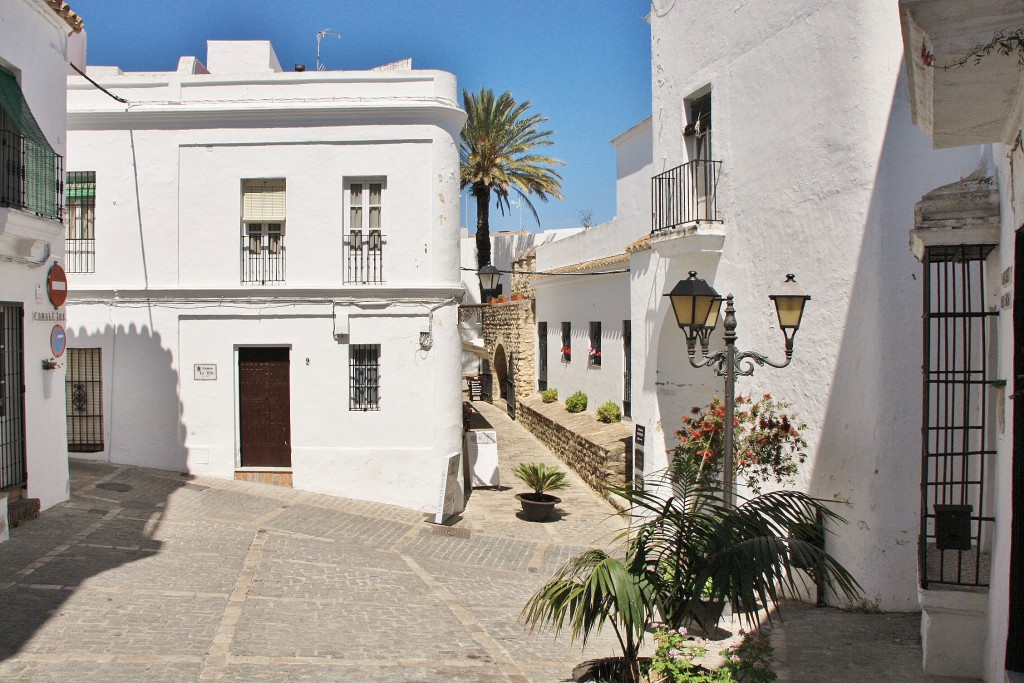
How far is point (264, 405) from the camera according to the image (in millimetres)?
13531

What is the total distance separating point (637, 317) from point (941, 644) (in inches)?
291

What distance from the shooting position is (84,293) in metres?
13.4

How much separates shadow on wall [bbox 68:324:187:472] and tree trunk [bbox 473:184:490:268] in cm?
1500

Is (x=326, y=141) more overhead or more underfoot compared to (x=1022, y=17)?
more overhead

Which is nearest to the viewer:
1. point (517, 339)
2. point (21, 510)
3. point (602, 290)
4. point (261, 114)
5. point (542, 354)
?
point (21, 510)

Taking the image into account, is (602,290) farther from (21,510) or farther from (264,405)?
(21,510)

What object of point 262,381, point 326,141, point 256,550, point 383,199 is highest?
point 326,141

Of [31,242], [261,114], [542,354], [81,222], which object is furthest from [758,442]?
[542,354]

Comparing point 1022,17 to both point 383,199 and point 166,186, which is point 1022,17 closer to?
point 383,199

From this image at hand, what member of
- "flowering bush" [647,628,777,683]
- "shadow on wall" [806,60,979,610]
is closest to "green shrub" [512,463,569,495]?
"shadow on wall" [806,60,979,610]

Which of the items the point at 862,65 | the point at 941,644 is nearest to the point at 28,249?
the point at 862,65

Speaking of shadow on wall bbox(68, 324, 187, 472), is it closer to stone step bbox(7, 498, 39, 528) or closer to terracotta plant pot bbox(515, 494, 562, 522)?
stone step bbox(7, 498, 39, 528)

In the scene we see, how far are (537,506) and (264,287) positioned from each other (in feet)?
19.1

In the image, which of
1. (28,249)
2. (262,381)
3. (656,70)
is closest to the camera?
(28,249)
